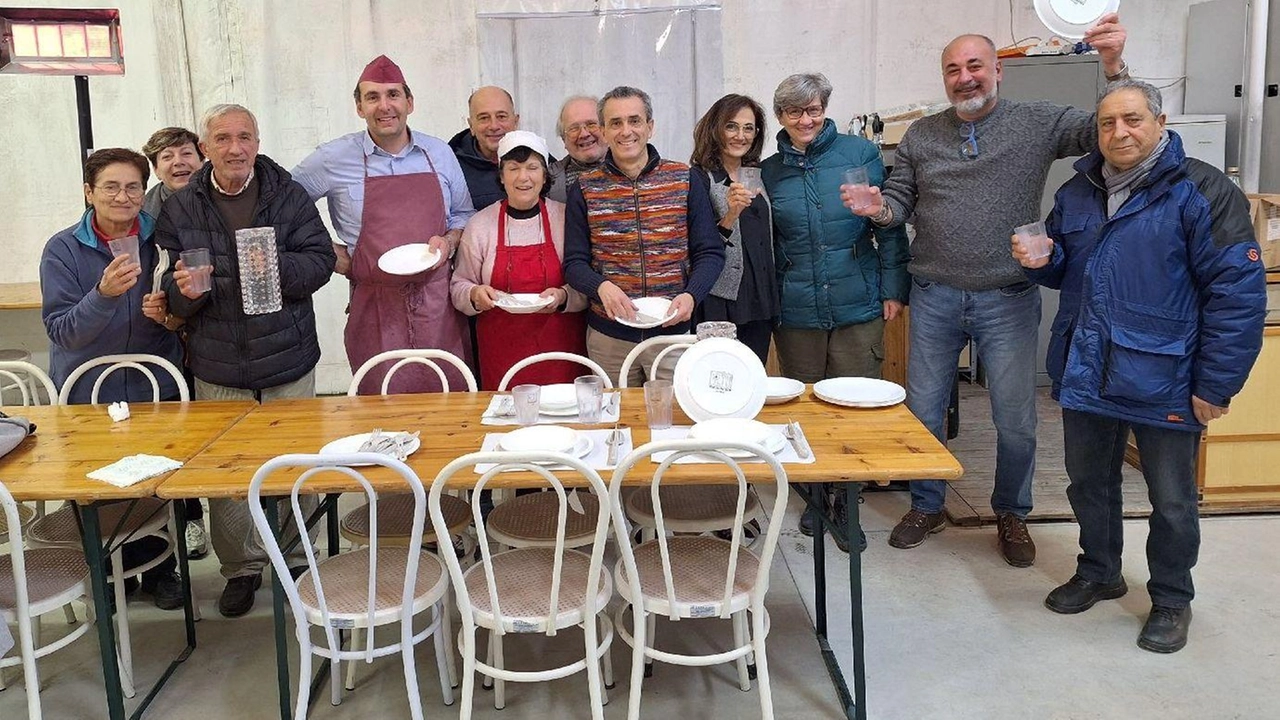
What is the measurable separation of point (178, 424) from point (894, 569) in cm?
243

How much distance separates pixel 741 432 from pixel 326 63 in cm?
492

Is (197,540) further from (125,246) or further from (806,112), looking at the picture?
(806,112)

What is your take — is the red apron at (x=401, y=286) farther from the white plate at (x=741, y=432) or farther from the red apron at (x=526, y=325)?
the white plate at (x=741, y=432)

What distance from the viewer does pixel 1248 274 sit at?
254cm

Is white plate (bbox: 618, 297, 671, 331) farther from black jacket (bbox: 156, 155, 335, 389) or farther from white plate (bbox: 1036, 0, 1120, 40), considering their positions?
white plate (bbox: 1036, 0, 1120, 40)

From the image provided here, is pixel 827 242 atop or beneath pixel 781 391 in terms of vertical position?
atop

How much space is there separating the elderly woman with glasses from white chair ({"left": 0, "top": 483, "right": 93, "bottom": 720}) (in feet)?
7.96

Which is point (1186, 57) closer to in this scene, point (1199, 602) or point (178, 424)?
point (1199, 602)

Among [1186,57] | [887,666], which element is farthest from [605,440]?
[1186,57]

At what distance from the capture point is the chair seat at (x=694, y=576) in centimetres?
228

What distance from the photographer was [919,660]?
2836 mm

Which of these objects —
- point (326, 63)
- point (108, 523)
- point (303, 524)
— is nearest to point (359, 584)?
point (303, 524)

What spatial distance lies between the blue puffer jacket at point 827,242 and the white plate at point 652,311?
0.64 m

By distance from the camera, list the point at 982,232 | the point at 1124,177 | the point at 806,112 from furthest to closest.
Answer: the point at 806,112 → the point at 982,232 → the point at 1124,177
